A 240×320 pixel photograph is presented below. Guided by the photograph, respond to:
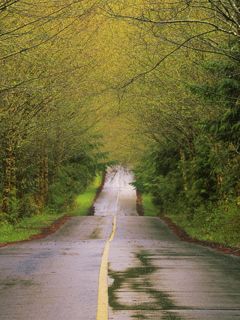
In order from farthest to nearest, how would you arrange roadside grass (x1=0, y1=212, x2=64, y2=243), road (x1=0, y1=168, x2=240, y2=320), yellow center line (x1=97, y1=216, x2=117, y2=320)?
1. roadside grass (x1=0, y1=212, x2=64, y2=243)
2. road (x1=0, y1=168, x2=240, y2=320)
3. yellow center line (x1=97, y1=216, x2=117, y2=320)

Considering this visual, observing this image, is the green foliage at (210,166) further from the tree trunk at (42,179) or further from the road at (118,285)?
the tree trunk at (42,179)

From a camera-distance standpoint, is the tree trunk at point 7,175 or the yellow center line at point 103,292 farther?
the tree trunk at point 7,175

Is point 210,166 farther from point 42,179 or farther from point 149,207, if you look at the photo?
point 149,207

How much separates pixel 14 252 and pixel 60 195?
3208 cm


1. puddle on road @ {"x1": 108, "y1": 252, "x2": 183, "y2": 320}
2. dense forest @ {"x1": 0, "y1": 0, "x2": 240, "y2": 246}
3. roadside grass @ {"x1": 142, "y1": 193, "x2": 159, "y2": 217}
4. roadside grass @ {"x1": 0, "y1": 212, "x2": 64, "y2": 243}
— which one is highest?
dense forest @ {"x1": 0, "y1": 0, "x2": 240, "y2": 246}

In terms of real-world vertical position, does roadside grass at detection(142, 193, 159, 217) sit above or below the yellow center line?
above

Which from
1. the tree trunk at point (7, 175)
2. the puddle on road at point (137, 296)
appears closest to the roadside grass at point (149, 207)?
the tree trunk at point (7, 175)

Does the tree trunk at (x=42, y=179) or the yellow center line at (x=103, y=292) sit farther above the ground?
the tree trunk at (x=42, y=179)

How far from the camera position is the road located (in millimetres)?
7207

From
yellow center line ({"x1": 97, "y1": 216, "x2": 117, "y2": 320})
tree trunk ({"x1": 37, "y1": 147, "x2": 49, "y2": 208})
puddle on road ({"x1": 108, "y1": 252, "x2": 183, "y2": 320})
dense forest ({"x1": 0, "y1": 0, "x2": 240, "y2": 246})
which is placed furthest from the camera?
tree trunk ({"x1": 37, "y1": 147, "x2": 49, "y2": 208})

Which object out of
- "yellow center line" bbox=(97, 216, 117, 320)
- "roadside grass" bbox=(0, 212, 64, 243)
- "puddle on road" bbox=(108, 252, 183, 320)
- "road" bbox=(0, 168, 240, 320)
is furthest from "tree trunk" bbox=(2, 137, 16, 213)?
"puddle on road" bbox=(108, 252, 183, 320)

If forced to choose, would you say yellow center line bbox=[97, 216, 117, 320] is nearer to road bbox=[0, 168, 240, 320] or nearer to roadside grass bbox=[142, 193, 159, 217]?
road bbox=[0, 168, 240, 320]

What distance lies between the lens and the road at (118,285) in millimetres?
7207

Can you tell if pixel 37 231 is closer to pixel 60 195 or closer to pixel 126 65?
pixel 126 65
